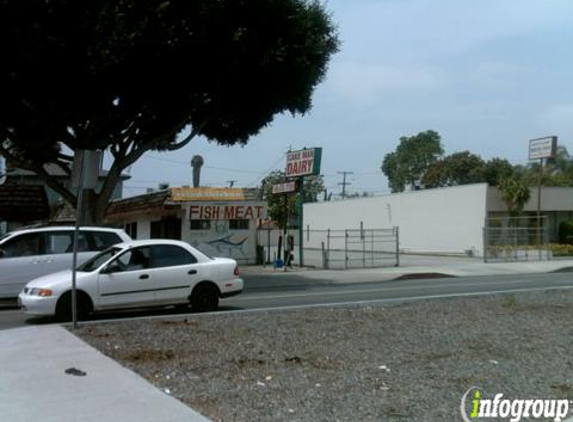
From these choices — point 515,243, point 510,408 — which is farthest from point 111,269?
point 515,243

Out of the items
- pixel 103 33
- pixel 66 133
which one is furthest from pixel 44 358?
pixel 66 133

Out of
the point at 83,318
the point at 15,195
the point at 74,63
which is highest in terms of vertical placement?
Result: the point at 74,63

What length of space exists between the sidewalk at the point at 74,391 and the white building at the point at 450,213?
35.7 m

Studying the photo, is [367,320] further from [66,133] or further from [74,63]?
[66,133]

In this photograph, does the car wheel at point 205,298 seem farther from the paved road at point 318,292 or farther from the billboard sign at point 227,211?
the billboard sign at point 227,211

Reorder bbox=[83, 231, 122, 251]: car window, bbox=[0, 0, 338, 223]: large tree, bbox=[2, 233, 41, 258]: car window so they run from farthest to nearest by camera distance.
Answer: bbox=[0, 0, 338, 223]: large tree → bbox=[83, 231, 122, 251]: car window → bbox=[2, 233, 41, 258]: car window

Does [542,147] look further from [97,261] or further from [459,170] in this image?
[459,170]

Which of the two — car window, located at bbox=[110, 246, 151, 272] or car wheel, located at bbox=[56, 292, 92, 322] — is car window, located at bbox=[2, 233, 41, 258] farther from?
car wheel, located at bbox=[56, 292, 92, 322]

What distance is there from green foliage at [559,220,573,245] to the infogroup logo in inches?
1553

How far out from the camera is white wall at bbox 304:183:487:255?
43438 mm

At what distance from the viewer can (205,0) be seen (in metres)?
19.3

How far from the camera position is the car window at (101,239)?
1678 cm

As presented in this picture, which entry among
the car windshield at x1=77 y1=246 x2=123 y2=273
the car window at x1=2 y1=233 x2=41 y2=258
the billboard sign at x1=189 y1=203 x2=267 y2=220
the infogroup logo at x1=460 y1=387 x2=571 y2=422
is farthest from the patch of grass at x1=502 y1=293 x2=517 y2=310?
the billboard sign at x1=189 y1=203 x2=267 y2=220

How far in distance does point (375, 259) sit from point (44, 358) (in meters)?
26.0
